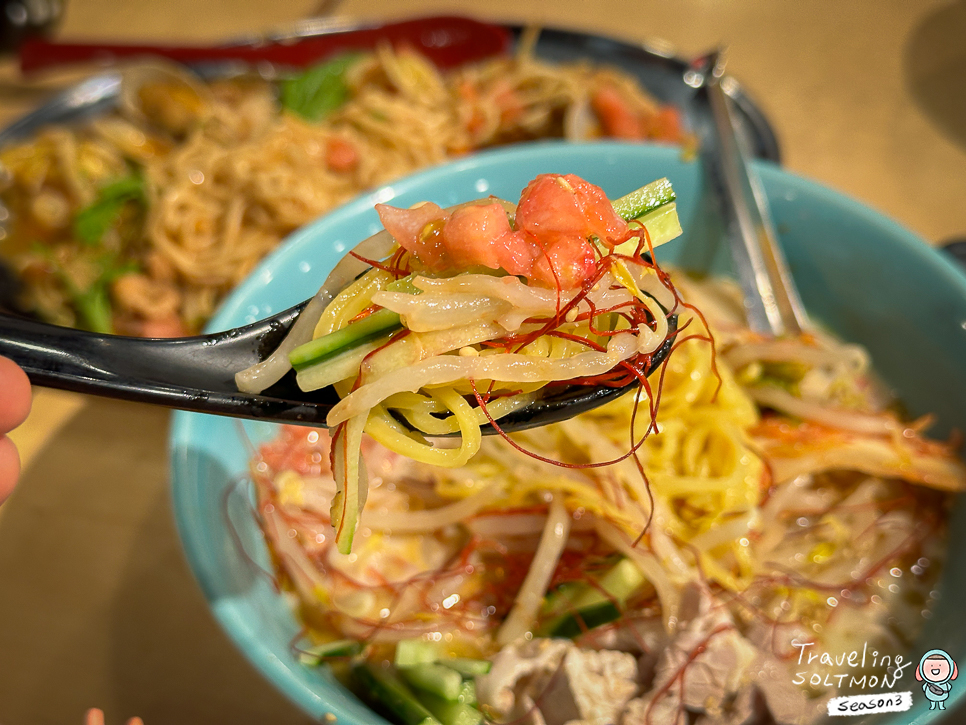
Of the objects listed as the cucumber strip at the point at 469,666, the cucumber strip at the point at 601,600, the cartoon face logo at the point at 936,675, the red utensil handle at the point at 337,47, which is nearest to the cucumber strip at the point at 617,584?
the cucumber strip at the point at 601,600

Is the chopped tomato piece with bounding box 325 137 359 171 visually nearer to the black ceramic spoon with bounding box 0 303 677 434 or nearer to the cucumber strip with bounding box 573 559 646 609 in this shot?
the black ceramic spoon with bounding box 0 303 677 434

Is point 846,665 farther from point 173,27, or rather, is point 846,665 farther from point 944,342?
point 173,27

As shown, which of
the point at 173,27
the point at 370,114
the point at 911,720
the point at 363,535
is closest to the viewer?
the point at 911,720

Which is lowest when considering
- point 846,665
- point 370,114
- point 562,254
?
point 846,665

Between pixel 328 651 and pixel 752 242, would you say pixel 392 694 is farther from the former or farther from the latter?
pixel 752 242

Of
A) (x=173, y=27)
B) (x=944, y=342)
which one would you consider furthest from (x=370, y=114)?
(x=944, y=342)

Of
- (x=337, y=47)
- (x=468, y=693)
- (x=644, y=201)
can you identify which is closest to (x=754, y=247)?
(x=644, y=201)

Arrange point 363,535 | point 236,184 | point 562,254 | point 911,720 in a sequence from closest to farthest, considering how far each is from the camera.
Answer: point 562,254
point 911,720
point 363,535
point 236,184
